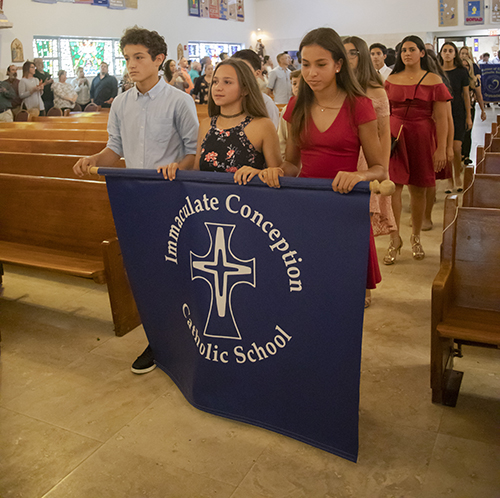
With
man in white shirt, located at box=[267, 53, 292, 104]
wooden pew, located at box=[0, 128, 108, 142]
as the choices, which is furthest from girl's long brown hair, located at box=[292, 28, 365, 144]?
man in white shirt, located at box=[267, 53, 292, 104]

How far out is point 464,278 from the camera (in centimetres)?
230

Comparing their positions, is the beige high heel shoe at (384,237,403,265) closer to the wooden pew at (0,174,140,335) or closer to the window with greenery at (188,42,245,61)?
the wooden pew at (0,174,140,335)

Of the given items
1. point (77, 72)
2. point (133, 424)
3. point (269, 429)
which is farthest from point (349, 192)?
point (77, 72)

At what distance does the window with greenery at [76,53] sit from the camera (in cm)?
1287

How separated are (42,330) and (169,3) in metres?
15.4

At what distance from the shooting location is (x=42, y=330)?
3.14 meters

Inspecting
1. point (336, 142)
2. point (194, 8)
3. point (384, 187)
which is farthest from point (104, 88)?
point (384, 187)

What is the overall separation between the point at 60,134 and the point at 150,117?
3.51 meters

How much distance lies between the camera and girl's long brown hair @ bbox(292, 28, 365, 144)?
6.58 feet

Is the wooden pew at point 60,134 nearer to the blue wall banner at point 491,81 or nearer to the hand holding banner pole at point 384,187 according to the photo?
the hand holding banner pole at point 384,187

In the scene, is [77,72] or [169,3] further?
[169,3]

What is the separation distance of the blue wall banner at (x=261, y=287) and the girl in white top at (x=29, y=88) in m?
9.06

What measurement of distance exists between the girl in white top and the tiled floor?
333 inches

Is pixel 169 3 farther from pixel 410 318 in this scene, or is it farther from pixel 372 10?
pixel 410 318
